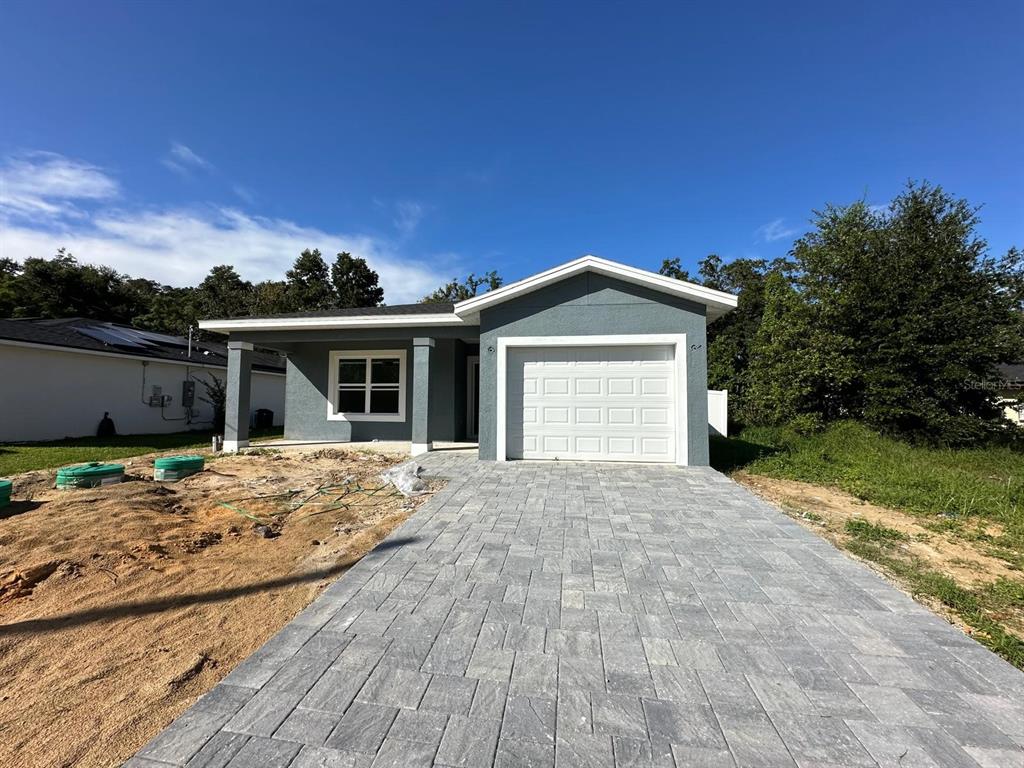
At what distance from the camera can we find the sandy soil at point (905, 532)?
360cm

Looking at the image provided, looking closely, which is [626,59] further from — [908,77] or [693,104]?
[908,77]

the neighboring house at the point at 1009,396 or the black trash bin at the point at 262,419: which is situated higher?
the neighboring house at the point at 1009,396

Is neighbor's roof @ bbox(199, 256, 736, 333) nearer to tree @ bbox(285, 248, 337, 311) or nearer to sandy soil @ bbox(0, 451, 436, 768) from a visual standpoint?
sandy soil @ bbox(0, 451, 436, 768)

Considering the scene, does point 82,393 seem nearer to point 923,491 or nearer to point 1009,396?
point 923,491

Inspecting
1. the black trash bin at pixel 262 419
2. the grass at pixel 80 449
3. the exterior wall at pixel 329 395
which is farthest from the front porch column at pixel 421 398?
the black trash bin at pixel 262 419

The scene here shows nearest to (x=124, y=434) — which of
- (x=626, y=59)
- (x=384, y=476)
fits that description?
(x=384, y=476)

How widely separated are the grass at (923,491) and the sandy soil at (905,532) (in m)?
0.07

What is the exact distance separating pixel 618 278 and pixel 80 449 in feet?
41.2

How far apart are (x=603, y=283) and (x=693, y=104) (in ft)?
18.2

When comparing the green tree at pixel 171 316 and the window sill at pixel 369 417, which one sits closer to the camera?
the window sill at pixel 369 417

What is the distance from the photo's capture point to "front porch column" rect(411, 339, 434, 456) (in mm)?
9258

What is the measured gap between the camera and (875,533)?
14.8 ft

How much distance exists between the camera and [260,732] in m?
1.69

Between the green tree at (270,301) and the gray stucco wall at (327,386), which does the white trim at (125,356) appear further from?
the green tree at (270,301)
